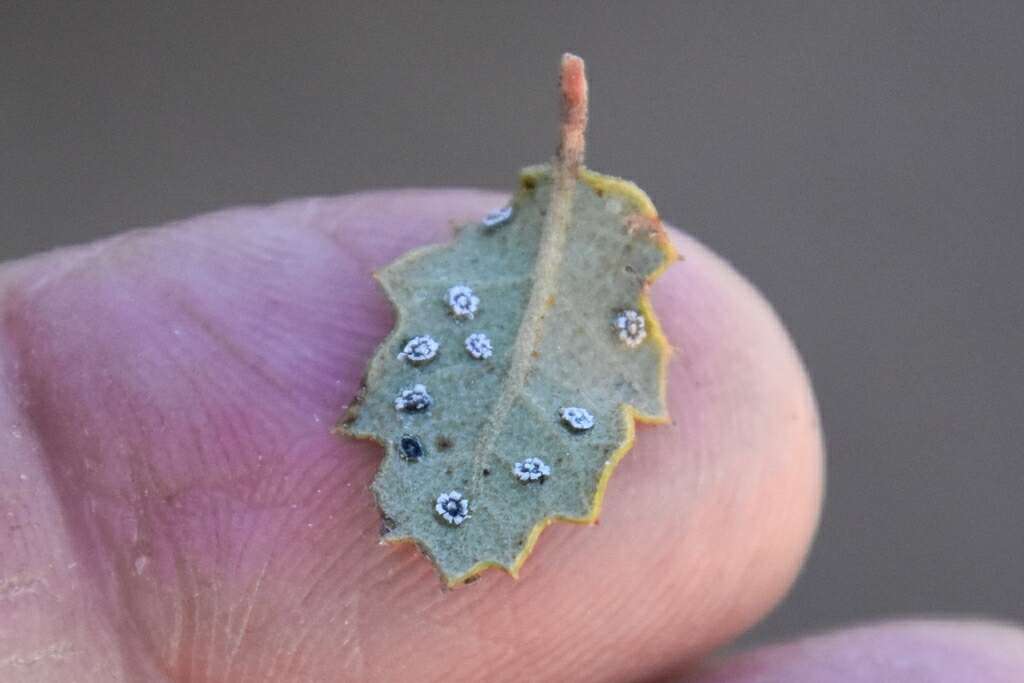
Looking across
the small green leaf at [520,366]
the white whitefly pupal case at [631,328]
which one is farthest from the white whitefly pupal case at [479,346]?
the white whitefly pupal case at [631,328]

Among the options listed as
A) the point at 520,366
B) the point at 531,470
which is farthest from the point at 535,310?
the point at 531,470

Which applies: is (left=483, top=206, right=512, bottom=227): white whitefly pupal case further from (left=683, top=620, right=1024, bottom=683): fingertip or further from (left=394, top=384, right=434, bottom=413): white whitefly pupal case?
(left=683, top=620, right=1024, bottom=683): fingertip

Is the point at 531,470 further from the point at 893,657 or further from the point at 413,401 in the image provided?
the point at 893,657

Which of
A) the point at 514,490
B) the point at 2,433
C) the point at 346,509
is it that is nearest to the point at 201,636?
the point at 346,509

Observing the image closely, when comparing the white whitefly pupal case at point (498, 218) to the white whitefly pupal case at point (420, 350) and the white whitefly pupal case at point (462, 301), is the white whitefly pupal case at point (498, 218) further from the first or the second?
the white whitefly pupal case at point (420, 350)

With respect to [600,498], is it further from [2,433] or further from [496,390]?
[2,433]

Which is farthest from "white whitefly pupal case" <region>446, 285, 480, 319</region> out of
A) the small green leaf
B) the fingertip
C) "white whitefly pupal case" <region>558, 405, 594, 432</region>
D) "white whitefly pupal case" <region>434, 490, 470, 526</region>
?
the fingertip
